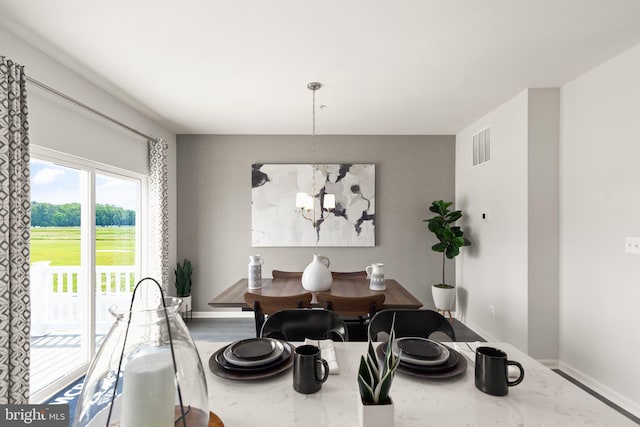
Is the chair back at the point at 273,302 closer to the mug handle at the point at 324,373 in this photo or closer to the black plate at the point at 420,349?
the black plate at the point at 420,349

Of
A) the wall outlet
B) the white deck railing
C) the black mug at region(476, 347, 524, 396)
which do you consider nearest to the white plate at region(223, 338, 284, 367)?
the black mug at region(476, 347, 524, 396)

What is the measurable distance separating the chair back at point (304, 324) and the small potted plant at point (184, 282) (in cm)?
299

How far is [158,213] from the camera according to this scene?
12.5 ft

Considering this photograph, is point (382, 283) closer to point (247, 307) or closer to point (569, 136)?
point (247, 307)

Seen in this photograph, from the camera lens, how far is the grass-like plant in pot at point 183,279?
424cm

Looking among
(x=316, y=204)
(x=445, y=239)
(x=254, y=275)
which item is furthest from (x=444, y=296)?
(x=254, y=275)

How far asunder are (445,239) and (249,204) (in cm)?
263

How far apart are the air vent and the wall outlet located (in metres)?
1.63

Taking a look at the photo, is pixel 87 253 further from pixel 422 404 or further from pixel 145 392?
pixel 422 404

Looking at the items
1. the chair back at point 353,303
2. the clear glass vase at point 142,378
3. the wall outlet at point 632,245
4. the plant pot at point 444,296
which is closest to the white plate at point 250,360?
the clear glass vase at point 142,378

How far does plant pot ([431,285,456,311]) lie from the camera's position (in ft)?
→ 13.3

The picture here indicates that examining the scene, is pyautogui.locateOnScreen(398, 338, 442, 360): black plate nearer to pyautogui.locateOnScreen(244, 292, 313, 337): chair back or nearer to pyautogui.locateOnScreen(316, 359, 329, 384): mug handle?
pyautogui.locateOnScreen(316, 359, 329, 384): mug handle

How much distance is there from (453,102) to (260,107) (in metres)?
2.02

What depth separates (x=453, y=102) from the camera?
3.33 m
